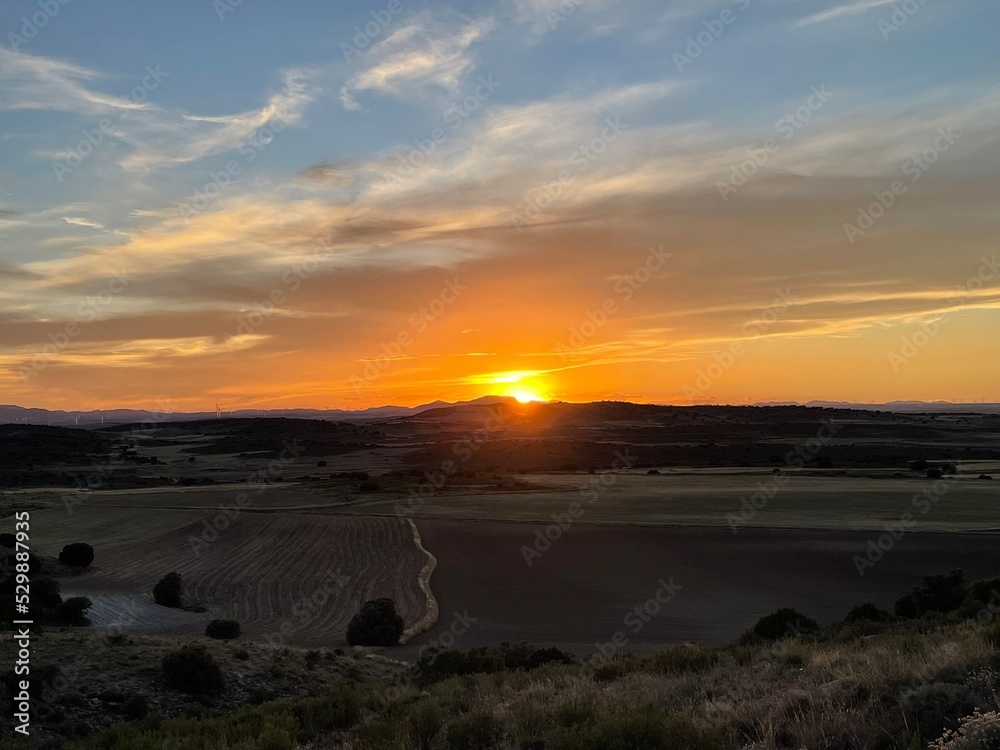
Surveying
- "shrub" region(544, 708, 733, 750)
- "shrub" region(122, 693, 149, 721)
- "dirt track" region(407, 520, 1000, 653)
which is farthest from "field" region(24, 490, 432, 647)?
"shrub" region(544, 708, 733, 750)

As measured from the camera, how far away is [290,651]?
1853 centimetres

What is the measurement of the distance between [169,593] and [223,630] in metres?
6.87

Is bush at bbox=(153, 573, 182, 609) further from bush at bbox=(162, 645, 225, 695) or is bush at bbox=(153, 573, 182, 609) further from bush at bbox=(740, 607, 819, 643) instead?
bush at bbox=(740, 607, 819, 643)

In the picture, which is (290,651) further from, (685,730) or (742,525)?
(742,525)

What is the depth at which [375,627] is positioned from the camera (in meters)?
23.1

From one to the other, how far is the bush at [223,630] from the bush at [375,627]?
11.1 ft

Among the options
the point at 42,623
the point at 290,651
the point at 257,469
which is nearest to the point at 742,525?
the point at 290,651

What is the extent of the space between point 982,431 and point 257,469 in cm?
12806

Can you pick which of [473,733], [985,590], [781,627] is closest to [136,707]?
[473,733]

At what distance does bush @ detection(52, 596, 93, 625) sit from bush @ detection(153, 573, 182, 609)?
4533 millimetres

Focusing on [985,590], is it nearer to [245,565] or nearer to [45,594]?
→ [45,594]

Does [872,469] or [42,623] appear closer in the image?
[42,623]

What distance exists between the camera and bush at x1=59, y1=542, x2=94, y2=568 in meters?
34.1

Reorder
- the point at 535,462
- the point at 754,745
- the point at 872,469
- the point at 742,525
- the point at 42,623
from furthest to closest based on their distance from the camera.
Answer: the point at 535,462, the point at 872,469, the point at 742,525, the point at 42,623, the point at 754,745
